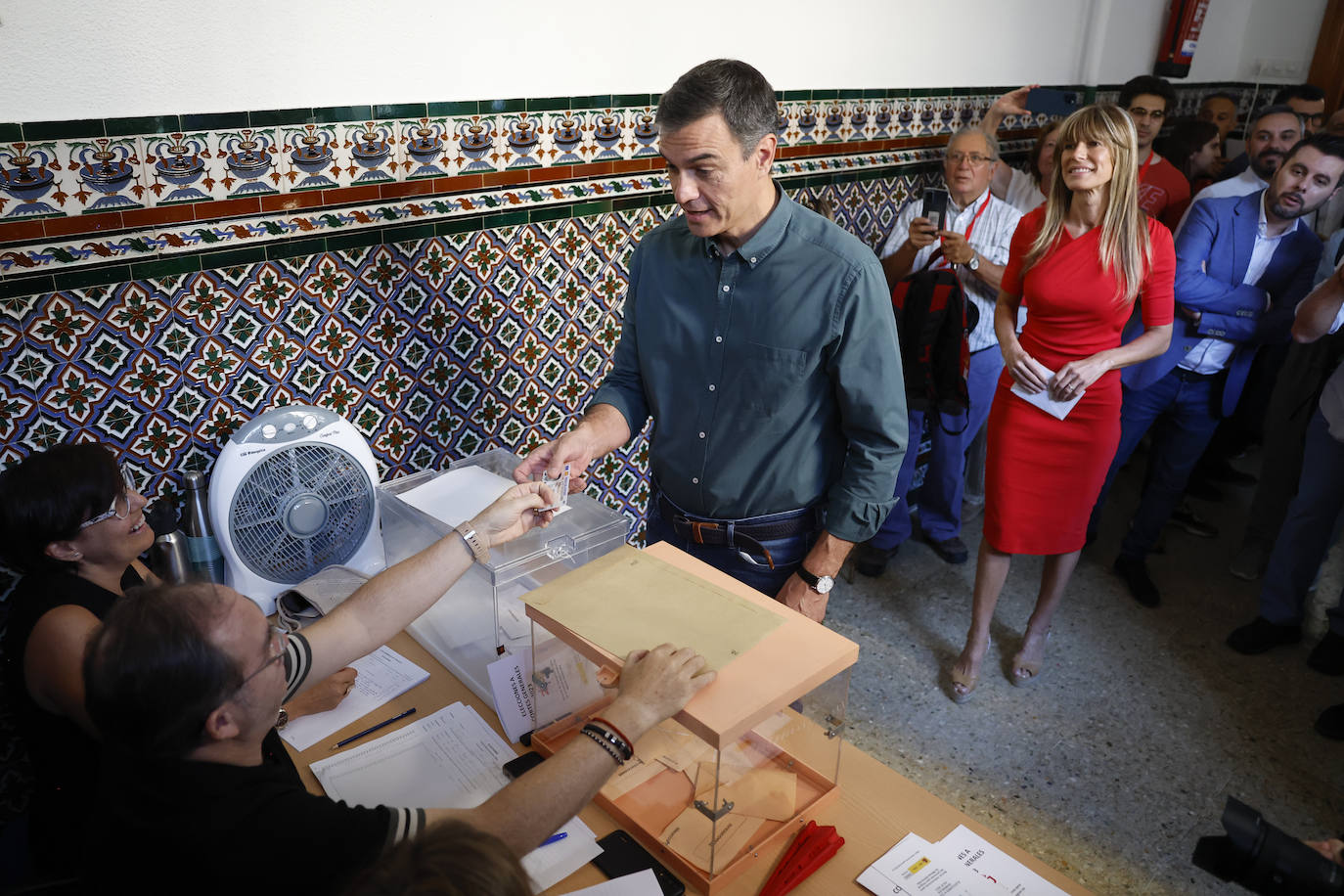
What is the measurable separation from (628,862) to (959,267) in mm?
2727

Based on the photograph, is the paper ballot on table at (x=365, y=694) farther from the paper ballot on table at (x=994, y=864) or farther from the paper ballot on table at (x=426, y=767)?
the paper ballot on table at (x=994, y=864)

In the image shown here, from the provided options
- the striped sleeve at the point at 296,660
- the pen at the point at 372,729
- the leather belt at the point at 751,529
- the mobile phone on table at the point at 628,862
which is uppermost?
the striped sleeve at the point at 296,660

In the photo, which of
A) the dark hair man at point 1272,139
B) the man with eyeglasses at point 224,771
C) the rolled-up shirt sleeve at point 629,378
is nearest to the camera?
the man with eyeglasses at point 224,771

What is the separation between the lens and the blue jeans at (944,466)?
3654 mm

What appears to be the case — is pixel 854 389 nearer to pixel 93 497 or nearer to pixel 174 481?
pixel 93 497

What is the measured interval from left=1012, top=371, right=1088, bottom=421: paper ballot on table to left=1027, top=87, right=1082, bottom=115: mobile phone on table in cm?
175

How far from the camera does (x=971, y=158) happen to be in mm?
3457

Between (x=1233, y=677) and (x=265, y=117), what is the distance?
11.2ft

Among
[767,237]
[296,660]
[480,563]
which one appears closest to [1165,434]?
[767,237]

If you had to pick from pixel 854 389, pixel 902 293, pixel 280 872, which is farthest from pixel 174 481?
pixel 902 293

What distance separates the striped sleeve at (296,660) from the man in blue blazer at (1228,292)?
295 centimetres

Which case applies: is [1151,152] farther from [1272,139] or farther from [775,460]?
[775,460]

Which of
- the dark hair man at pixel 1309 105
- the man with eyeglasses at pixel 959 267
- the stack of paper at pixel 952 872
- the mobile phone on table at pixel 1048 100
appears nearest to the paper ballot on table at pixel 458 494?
the stack of paper at pixel 952 872

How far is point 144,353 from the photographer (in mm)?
2074
